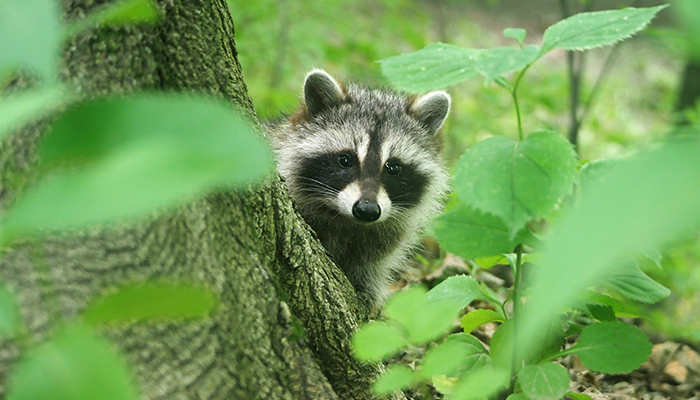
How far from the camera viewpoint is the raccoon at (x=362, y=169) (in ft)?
11.7

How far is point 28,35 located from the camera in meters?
0.61

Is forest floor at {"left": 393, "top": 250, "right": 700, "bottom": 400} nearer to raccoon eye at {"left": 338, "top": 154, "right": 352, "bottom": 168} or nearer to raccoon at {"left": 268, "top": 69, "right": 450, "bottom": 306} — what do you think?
raccoon at {"left": 268, "top": 69, "right": 450, "bottom": 306}

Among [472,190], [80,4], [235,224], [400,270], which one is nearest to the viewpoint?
[80,4]

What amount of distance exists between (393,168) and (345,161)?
0.95 feet

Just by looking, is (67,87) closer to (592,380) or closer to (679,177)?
(679,177)

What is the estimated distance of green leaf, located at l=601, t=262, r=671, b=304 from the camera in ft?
5.86

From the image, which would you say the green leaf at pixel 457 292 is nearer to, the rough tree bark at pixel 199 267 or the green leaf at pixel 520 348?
the green leaf at pixel 520 348

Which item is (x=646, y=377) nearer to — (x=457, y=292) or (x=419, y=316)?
(x=457, y=292)

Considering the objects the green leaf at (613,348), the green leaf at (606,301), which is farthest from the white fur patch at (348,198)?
the green leaf at (613,348)

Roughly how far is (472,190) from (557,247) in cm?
84

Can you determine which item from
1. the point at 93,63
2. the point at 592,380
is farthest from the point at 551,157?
the point at 592,380

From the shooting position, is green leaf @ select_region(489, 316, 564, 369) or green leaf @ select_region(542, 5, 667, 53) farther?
green leaf @ select_region(489, 316, 564, 369)

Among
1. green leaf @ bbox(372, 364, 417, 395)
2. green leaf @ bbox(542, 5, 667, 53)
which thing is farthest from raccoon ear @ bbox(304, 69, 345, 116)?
green leaf @ bbox(372, 364, 417, 395)

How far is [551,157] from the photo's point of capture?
1.51 metres
